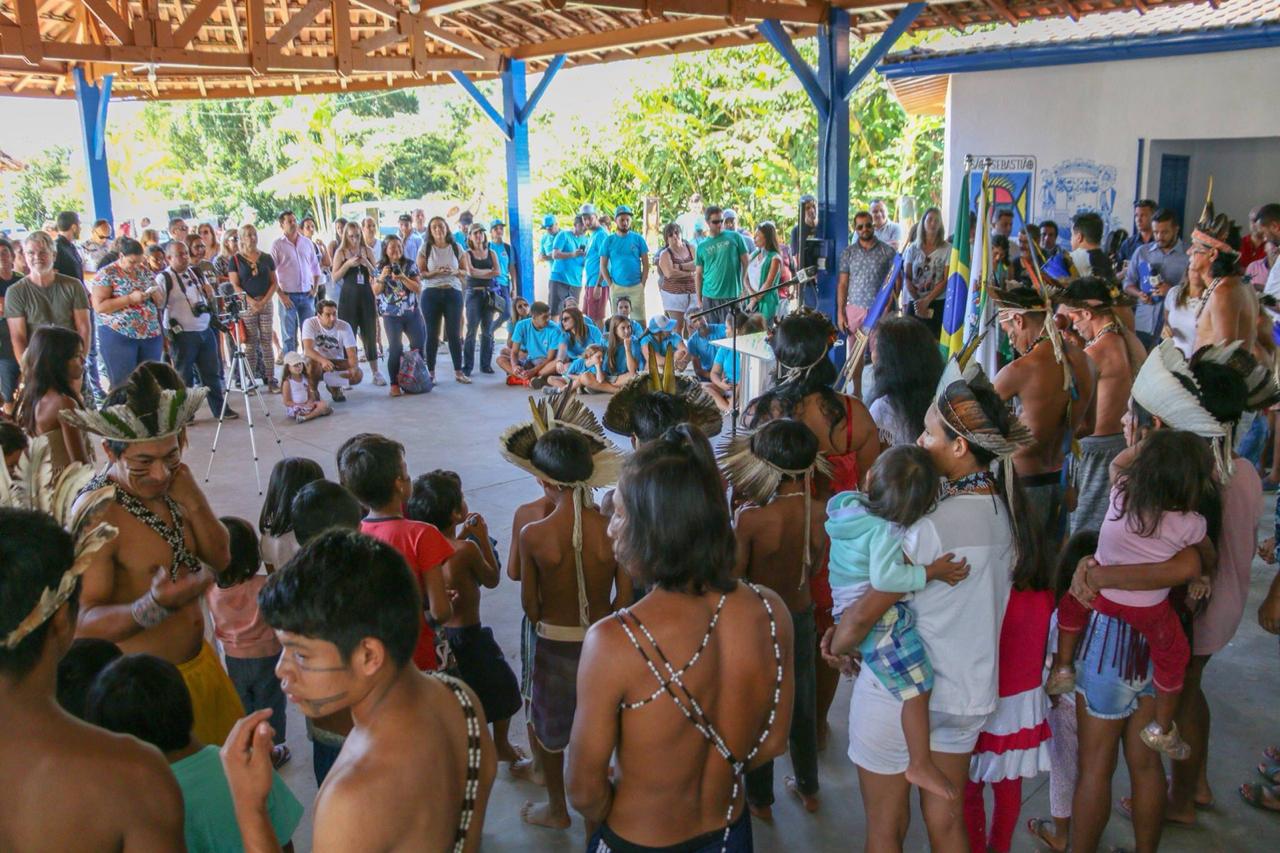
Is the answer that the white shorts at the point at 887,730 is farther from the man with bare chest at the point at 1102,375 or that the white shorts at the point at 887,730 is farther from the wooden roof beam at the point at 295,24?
the wooden roof beam at the point at 295,24

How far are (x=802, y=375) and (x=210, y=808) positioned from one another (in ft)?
7.77

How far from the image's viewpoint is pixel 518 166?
12.2m

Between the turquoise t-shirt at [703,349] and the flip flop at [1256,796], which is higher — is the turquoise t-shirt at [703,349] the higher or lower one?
the higher one

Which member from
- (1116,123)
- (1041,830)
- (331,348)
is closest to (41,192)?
(331,348)

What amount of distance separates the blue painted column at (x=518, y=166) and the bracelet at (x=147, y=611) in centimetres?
990

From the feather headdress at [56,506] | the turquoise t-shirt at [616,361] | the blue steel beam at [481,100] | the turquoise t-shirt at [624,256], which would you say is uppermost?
the blue steel beam at [481,100]

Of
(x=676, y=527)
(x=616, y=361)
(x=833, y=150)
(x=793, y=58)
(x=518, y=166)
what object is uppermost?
(x=793, y=58)

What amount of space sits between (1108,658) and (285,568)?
2024 mm

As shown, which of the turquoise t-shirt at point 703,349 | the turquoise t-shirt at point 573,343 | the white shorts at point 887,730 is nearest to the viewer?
the white shorts at point 887,730

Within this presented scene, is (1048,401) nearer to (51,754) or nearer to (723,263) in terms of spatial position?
(51,754)

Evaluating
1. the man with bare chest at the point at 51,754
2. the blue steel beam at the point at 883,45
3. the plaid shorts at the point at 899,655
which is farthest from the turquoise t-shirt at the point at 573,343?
the man with bare chest at the point at 51,754

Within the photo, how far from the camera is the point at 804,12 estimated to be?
28.3 feet

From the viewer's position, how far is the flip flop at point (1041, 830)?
9.47 ft

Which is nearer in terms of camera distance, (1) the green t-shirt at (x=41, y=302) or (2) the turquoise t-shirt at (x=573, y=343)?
(1) the green t-shirt at (x=41, y=302)
